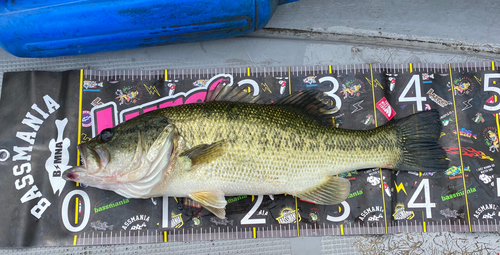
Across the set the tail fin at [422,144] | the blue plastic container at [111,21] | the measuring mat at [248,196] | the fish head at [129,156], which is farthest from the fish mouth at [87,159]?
the tail fin at [422,144]

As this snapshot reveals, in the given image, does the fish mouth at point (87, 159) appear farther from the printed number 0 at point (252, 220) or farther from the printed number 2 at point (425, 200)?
the printed number 2 at point (425, 200)

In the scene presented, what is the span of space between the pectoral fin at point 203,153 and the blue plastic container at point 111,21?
36.9 inches

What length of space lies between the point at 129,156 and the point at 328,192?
1.34 metres

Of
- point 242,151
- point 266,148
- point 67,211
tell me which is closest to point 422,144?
point 266,148

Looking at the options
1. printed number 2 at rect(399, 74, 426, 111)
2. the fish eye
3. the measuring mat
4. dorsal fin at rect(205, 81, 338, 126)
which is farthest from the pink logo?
the fish eye

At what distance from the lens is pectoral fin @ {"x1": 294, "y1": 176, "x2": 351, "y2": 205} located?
6.32 ft

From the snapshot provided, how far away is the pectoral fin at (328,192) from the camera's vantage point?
1.93 m

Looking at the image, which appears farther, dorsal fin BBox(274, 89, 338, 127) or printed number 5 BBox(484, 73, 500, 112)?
printed number 5 BBox(484, 73, 500, 112)

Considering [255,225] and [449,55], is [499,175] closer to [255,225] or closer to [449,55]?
[449,55]

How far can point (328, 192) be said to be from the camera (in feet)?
6.34

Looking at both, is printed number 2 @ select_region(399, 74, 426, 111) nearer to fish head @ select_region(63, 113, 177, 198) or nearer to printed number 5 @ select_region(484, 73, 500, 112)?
printed number 5 @ select_region(484, 73, 500, 112)

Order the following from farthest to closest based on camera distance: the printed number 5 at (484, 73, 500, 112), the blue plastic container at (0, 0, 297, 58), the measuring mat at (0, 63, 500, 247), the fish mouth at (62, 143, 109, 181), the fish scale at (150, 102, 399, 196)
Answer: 1. the printed number 5 at (484, 73, 500, 112)
2. the measuring mat at (0, 63, 500, 247)
3. the blue plastic container at (0, 0, 297, 58)
4. the fish scale at (150, 102, 399, 196)
5. the fish mouth at (62, 143, 109, 181)

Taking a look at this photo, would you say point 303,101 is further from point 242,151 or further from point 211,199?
point 211,199

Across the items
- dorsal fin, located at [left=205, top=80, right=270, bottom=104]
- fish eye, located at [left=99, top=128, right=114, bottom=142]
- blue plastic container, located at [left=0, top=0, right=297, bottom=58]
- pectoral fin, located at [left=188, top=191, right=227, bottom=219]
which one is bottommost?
pectoral fin, located at [left=188, top=191, right=227, bottom=219]
